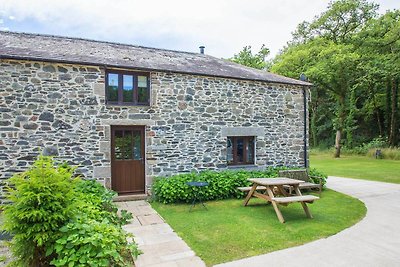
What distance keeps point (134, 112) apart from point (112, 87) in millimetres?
1059

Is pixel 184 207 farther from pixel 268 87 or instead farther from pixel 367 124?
pixel 367 124

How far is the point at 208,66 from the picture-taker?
35.5ft

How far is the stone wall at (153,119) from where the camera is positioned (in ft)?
25.1

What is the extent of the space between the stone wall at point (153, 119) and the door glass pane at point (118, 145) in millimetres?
339

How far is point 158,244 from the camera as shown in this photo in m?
5.16

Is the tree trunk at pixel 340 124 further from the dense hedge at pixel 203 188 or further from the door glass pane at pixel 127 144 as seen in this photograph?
the door glass pane at pixel 127 144

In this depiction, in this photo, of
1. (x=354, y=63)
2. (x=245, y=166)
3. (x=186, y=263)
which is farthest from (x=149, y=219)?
(x=354, y=63)

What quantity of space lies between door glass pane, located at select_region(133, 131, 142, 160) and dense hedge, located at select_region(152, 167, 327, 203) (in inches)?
39.9

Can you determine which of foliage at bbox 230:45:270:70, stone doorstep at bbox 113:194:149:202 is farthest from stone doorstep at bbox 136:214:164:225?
foliage at bbox 230:45:270:70

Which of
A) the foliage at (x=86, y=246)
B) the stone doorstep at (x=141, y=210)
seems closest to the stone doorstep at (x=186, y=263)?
the foliage at (x=86, y=246)

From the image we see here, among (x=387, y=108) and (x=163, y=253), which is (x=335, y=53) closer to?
(x=387, y=108)

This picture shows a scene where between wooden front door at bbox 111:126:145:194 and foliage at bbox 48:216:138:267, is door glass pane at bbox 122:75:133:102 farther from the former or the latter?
foliage at bbox 48:216:138:267

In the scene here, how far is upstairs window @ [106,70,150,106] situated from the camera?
8681 millimetres

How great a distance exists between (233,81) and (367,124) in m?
25.3
